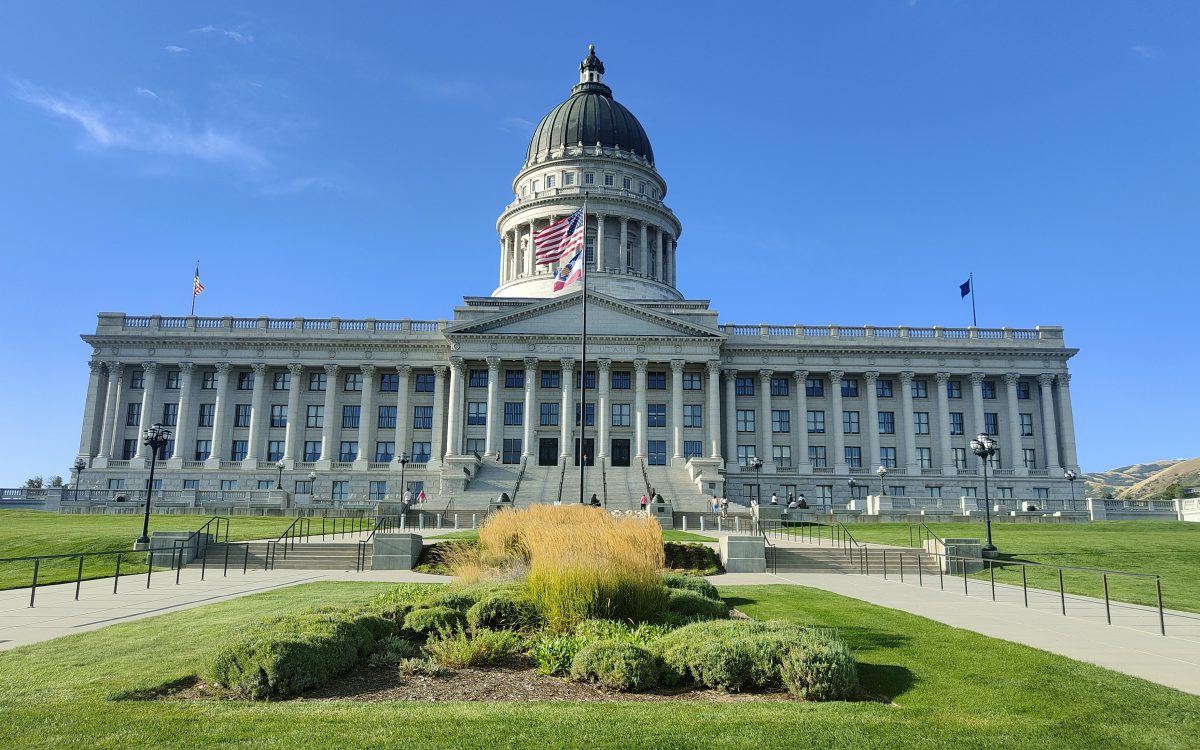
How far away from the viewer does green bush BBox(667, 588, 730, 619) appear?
1443 cm

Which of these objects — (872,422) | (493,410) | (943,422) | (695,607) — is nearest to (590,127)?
(493,410)

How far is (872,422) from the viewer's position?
233 ft

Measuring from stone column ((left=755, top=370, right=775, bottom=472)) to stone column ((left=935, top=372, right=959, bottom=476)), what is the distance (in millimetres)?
15366

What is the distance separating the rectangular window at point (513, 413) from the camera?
223 feet

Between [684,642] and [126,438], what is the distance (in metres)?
73.4

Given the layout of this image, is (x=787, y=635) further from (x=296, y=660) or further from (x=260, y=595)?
(x=260, y=595)

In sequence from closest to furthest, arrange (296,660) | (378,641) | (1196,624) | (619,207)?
(296,660), (378,641), (1196,624), (619,207)

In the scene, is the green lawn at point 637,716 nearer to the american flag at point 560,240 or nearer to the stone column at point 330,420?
the american flag at point 560,240

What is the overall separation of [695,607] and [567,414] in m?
51.5

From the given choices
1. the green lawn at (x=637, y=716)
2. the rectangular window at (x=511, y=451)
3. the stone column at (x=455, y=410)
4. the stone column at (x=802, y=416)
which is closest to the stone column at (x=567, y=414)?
the rectangular window at (x=511, y=451)

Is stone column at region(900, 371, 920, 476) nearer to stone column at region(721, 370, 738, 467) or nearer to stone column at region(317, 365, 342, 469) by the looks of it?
stone column at region(721, 370, 738, 467)

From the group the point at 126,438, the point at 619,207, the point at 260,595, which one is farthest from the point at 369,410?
the point at 260,595

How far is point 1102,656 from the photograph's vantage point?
40.3 feet

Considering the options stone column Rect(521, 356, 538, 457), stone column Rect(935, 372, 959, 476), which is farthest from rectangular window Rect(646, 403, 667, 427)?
stone column Rect(935, 372, 959, 476)
